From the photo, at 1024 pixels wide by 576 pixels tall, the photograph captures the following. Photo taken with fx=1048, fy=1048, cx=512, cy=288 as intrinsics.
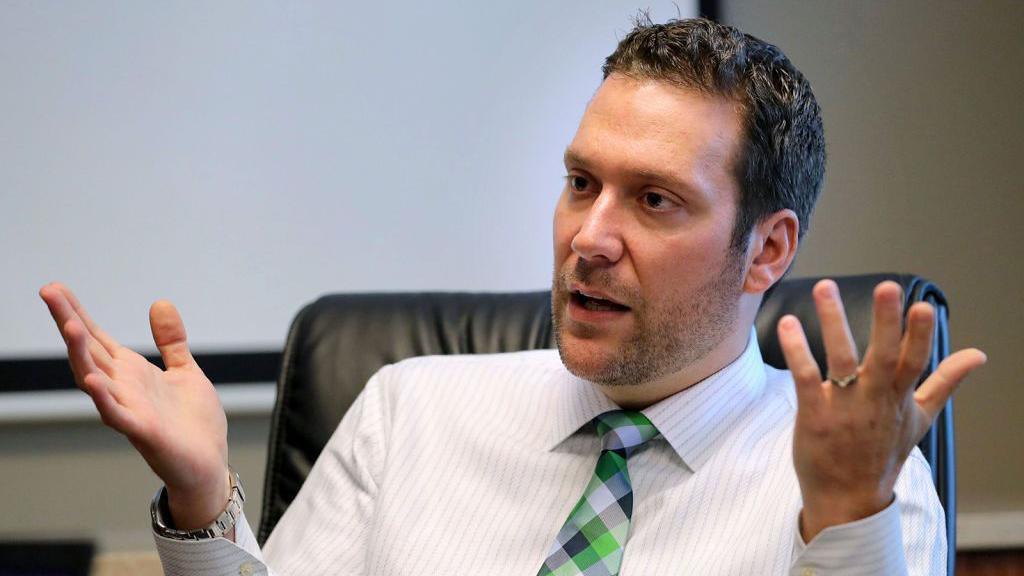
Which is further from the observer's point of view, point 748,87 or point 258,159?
point 258,159

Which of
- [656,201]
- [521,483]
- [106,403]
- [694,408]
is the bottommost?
[521,483]

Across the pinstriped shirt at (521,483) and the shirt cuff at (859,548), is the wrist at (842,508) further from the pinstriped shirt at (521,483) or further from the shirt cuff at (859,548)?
the pinstriped shirt at (521,483)

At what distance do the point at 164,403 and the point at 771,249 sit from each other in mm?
725

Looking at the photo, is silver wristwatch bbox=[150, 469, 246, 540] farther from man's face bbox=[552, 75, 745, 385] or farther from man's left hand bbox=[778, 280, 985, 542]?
man's left hand bbox=[778, 280, 985, 542]

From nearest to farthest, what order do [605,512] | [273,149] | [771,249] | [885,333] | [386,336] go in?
[885,333] < [605,512] < [771,249] < [386,336] < [273,149]

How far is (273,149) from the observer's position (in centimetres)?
214

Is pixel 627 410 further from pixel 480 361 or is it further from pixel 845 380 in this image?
pixel 845 380

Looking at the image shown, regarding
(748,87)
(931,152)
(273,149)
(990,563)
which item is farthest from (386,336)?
(990,563)

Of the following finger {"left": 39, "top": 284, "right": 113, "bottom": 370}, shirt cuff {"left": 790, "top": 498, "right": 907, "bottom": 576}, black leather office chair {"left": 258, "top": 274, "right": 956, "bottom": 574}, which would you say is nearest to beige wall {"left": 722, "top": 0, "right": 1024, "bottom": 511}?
black leather office chair {"left": 258, "top": 274, "right": 956, "bottom": 574}

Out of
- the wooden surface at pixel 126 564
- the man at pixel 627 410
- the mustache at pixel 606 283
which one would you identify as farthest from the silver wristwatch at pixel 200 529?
the wooden surface at pixel 126 564

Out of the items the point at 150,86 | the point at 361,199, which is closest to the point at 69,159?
the point at 150,86

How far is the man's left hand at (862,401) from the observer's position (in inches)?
31.6

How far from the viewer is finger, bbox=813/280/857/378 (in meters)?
0.80

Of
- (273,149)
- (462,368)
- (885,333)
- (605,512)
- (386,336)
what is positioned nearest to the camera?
(885,333)
